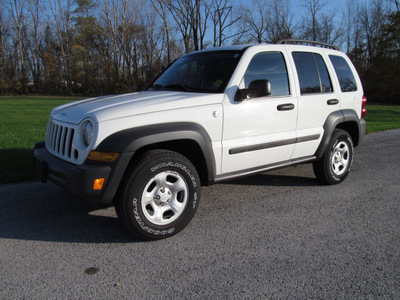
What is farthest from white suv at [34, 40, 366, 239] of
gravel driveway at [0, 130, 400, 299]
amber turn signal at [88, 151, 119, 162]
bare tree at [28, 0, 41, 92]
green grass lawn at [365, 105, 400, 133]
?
bare tree at [28, 0, 41, 92]

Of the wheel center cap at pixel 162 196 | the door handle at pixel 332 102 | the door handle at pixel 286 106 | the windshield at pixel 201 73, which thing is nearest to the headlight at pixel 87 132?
the wheel center cap at pixel 162 196

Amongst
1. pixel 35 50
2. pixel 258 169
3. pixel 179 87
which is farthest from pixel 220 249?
pixel 35 50

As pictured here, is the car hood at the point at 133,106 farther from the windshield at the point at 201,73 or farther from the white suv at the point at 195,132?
the windshield at the point at 201,73

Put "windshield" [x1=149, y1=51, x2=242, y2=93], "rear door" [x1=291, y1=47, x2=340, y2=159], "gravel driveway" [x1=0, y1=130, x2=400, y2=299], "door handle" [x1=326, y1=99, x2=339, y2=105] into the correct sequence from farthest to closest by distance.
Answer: "door handle" [x1=326, y1=99, x2=339, y2=105]
"rear door" [x1=291, y1=47, x2=340, y2=159]
"windshield" [x1=149, y1=51, x2=242, y2=93]
"gravel driveway" [x1=0, y1=130, x2=400, y2=299]

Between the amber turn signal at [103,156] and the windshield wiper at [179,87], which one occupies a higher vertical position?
the windshield wiper at [179,87]

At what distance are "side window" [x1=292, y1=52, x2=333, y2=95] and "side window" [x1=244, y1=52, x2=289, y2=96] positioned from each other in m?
0.28

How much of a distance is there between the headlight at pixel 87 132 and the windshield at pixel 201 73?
135 centimetres

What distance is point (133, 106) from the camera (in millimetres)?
3250

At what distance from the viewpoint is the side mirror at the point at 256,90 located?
359cm

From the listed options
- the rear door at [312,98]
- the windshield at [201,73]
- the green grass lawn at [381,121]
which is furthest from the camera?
the green grass lawn at [381,121]

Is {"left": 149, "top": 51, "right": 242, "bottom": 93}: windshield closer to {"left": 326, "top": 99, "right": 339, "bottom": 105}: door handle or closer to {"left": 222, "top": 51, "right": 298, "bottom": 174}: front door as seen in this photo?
{"left": 222, "top": 51, "right": 298, "bottom": 174}: front door

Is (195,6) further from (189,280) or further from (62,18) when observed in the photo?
(189,280)

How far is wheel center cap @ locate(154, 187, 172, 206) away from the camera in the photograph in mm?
3299

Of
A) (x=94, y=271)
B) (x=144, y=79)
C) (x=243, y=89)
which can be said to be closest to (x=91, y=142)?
(x=94, y=271)
